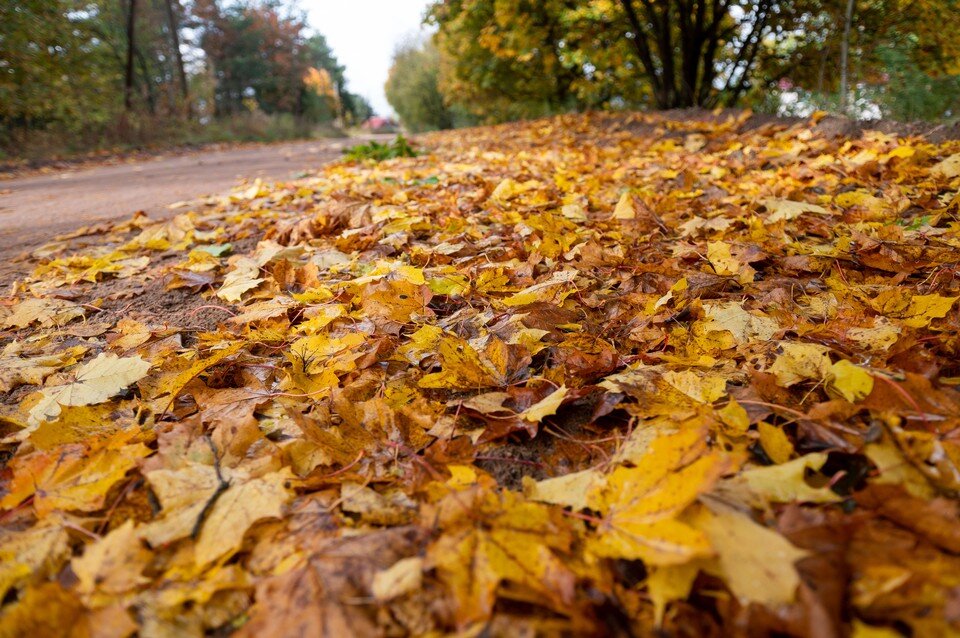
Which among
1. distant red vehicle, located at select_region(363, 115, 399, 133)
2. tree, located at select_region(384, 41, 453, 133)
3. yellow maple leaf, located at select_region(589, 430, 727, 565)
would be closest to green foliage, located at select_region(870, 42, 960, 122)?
yellow maple leaf, located at select_region(589, 430, 727, 565)

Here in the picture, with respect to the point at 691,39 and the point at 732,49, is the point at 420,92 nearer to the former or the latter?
the point at 732,49

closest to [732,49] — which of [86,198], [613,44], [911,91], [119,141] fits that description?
[613,44]

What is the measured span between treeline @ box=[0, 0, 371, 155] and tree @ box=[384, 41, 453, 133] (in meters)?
5.14

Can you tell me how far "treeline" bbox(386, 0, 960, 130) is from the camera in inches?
202

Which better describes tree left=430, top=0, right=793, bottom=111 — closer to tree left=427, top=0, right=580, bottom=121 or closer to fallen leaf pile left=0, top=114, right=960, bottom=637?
tree left=427, top=0, right=580, bottom=121

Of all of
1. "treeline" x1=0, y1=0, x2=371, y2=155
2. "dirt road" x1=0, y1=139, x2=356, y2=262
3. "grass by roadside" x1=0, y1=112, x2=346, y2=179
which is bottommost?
"dirt road" x1=0, y1=139, x2=356, y2=262

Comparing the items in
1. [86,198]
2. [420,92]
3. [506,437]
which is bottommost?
[506,437]

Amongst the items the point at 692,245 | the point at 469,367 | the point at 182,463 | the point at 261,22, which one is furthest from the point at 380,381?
the point at 261,22

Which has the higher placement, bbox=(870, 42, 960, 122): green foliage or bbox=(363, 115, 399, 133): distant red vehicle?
bbox=(363, 115, 399, 133): distant red vehicle

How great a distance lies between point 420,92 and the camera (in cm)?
2075

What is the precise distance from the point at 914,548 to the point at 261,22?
30.9 metres

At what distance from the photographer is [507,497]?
0.67 meters

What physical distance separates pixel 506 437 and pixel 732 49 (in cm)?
789

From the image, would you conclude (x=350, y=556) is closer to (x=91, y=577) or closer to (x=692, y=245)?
(x=91, y=577)
